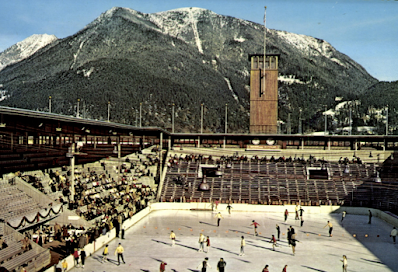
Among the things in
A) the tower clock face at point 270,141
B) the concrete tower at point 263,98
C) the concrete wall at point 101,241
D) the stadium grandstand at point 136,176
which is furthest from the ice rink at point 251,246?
the concrete tower at point 263,98

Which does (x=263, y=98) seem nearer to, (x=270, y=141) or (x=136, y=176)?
(x=270, y=141)

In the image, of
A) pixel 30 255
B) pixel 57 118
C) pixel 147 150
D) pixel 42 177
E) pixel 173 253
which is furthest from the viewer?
pixel 147 150

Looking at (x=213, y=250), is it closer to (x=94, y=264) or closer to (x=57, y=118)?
(x=94, y=264)

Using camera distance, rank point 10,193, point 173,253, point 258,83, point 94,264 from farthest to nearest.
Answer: point 258,83 → point 10,193 → point 173,253 → point 94,264

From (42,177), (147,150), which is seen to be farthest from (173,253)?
(147,150)

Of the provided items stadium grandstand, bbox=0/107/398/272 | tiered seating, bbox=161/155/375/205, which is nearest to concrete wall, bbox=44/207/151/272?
stadium grandstand, bbox=0/107/398/272

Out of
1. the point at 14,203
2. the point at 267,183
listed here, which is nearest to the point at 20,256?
the point at 14,203

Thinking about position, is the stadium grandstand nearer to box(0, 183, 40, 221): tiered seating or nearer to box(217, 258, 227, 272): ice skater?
box(0, 183, 40, 221): tiered seating

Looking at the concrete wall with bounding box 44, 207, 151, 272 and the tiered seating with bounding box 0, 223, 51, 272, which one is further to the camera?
the concrete wall with bounding box 44, 207, 151, 272
